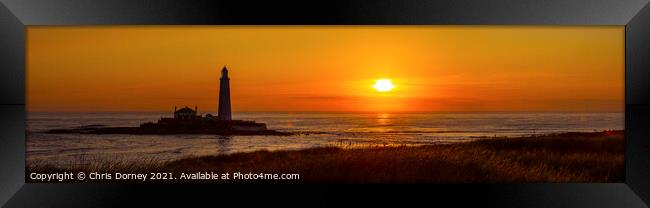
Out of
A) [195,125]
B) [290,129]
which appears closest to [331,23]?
[290,129]

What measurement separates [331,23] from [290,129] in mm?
1335

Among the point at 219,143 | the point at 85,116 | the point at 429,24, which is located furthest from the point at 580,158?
the point at 85,116

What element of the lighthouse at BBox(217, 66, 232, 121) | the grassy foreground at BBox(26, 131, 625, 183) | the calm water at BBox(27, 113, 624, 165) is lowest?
the grassy foreground at BBox(26, 131, 625, 183)

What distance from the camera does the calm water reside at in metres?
8.53

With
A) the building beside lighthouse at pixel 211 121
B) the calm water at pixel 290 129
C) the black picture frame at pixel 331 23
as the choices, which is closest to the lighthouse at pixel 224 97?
the building beside lighthouse at pixel 211 121

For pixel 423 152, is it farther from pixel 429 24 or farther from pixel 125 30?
A: pixel 125 30

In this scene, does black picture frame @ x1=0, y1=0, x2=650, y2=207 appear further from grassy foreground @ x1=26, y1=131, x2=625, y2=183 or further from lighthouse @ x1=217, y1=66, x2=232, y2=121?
lighthouse @ x1=217, y1=66, x2=232, y2=121

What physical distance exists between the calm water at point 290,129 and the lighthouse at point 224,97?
0.37 feet

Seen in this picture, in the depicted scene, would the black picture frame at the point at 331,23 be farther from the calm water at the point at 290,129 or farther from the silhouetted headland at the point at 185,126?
the silhouetted headland at the point at 185,126

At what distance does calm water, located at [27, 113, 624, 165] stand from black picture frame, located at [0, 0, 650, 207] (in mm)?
367

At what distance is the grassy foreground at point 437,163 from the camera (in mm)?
8469

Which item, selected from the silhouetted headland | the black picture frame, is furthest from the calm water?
the black picture frame

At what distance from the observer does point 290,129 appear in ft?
28.3

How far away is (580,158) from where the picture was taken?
340 inches
